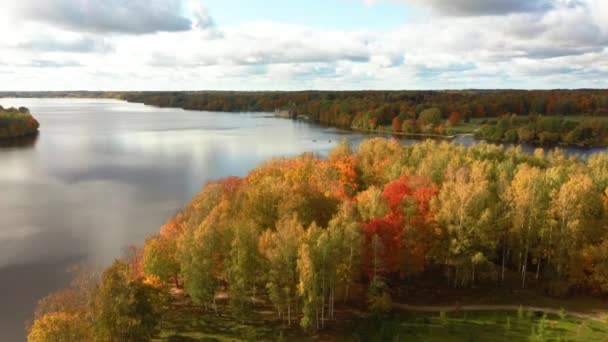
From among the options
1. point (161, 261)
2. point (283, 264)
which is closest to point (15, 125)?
point (161, 261)

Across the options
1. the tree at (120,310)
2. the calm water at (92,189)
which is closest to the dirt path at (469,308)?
the tree at (120,310)

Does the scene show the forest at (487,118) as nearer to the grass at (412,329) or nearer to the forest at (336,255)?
the forest at (336,255)

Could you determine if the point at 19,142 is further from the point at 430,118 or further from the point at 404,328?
the point at 404,328

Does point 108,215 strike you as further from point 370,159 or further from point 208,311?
point 370,159

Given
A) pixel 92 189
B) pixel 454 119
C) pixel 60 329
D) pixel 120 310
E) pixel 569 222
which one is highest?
pixel 454 119

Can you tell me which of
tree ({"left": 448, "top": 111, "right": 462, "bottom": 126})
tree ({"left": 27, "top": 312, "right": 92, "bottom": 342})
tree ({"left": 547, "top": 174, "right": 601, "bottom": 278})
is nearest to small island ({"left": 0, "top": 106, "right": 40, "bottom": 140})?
tree ({"left": 27, "top": 312, "right": 92, "bottom": 342})

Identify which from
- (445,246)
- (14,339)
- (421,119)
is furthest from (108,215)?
(421,119)
